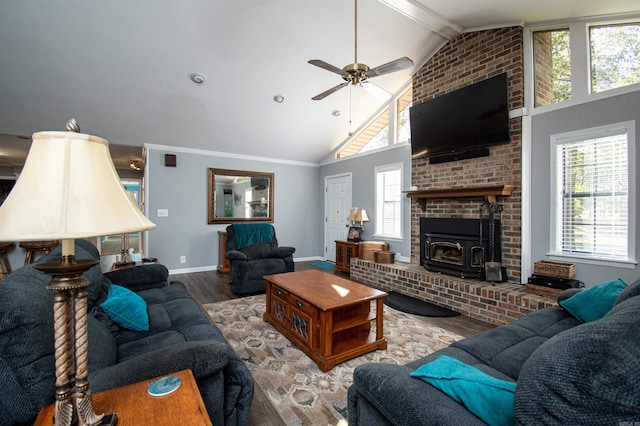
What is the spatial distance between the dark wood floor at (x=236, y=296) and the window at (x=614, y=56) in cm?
284

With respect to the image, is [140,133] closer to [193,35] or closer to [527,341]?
[193,35]

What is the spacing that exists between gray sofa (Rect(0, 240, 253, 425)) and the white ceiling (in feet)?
9.05

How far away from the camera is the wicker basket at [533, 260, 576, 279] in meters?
2.99

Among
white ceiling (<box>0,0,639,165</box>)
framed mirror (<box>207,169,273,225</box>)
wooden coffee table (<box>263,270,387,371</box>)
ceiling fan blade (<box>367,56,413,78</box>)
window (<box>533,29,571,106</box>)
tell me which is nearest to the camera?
wooden coffee table (<box>263,270,387,371</box>)

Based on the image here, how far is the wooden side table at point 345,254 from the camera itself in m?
5.48

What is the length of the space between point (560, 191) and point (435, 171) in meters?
1.58

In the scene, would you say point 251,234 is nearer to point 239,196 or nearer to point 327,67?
point 239,196

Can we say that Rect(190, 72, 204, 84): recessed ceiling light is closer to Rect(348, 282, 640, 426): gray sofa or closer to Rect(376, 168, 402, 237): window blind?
Rect(376, 168, 402, 237): window blind

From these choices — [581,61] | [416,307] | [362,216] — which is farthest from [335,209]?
[581,61]

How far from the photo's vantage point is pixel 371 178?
5734 millimetres

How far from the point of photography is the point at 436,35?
419cm

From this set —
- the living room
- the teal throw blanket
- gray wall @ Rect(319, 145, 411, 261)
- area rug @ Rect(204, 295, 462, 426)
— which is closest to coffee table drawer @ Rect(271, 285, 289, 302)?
area rug @ Rect(204, 295, 462, 426)

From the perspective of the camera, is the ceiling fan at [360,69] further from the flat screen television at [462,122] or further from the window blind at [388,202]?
the window blind at [388,202]

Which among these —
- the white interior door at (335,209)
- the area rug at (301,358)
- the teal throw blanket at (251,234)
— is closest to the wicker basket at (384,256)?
the area rug at (301,358)
